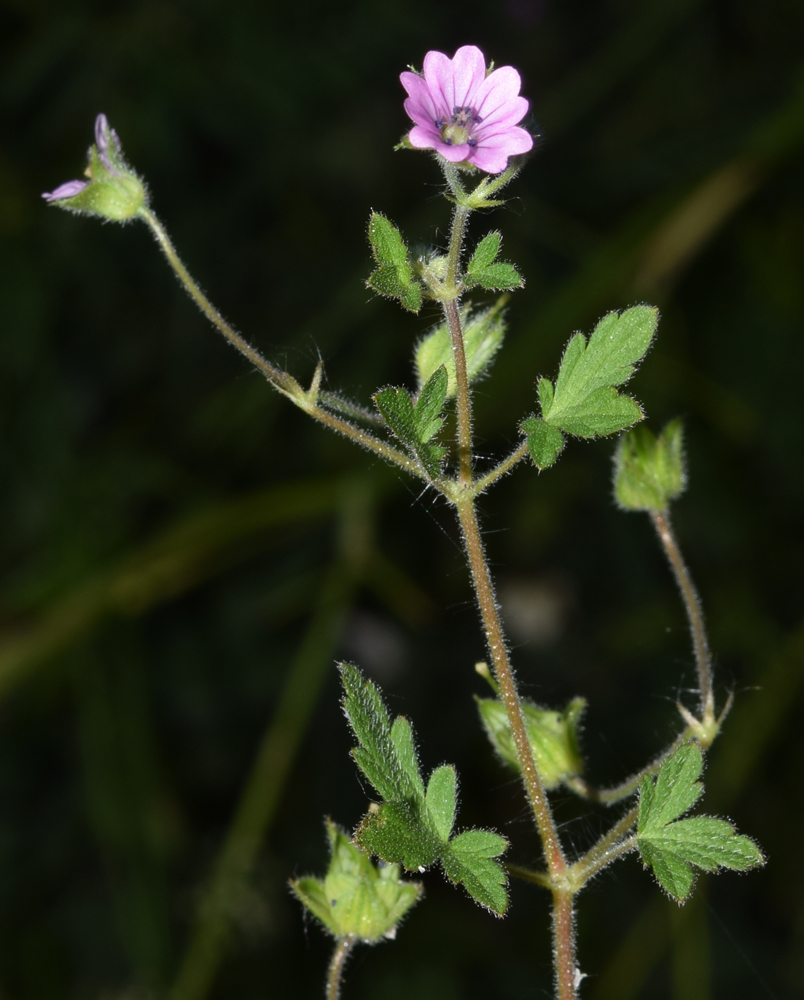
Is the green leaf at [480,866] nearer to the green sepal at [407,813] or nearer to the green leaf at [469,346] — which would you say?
the green sepal at [407,813]

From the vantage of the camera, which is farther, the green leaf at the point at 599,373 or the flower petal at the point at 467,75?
the flower petal at the point at 467,75

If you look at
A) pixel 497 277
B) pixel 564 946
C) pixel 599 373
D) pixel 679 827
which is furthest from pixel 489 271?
pixel 564 946

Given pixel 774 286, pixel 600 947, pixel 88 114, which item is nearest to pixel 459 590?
pixel 600 947

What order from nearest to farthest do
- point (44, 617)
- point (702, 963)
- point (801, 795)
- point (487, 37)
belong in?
point (702, 963)
point (44, 617)
point (801, 795)
point (487, 37)

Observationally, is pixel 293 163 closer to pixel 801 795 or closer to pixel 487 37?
pixel 487 37

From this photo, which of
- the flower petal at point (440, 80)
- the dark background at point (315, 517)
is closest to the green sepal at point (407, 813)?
the flower petal at point (440, 80)

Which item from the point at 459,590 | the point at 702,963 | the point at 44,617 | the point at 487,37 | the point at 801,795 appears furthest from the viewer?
the point at 487,37
